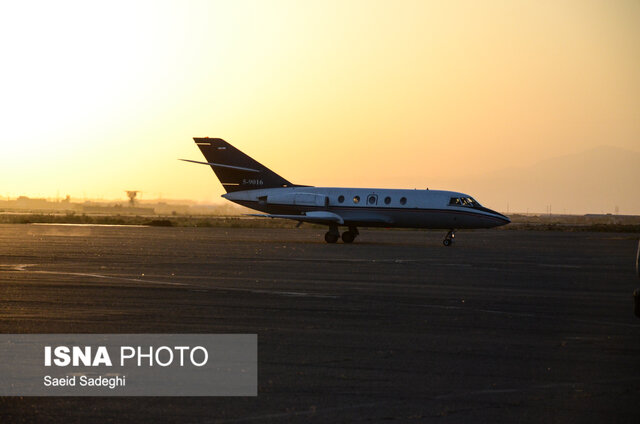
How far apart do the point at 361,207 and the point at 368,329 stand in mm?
31712

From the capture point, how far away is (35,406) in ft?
25.8

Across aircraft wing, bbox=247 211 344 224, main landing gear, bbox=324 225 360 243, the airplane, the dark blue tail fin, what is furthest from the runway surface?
the dark blue tail fin

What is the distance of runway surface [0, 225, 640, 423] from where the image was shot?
792cm

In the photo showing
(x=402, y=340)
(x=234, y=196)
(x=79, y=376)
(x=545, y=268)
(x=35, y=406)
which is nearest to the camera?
(x=35, y=406)

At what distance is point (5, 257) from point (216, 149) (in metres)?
22.4

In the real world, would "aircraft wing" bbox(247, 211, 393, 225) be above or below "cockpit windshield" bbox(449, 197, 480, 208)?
below

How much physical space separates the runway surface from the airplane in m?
15.6

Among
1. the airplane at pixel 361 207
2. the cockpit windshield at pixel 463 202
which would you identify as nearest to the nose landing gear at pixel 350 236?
the airplane at pixel 361 207

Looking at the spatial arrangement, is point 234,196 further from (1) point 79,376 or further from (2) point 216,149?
(1) point 79,376

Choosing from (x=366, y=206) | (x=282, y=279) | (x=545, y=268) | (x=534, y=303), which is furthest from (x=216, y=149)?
(x=534, y=303)

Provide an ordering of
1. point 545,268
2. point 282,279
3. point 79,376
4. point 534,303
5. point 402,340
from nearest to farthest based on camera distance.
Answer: point 79,376
point 402,340
point 534,303
point 282,279
point 545,268

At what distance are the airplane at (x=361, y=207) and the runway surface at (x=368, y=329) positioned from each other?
15.6 m

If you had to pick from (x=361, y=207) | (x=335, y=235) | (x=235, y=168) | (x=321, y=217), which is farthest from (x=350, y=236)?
(x=235, y=168)

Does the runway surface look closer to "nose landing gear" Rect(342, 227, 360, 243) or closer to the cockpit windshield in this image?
the cockpit windshield
